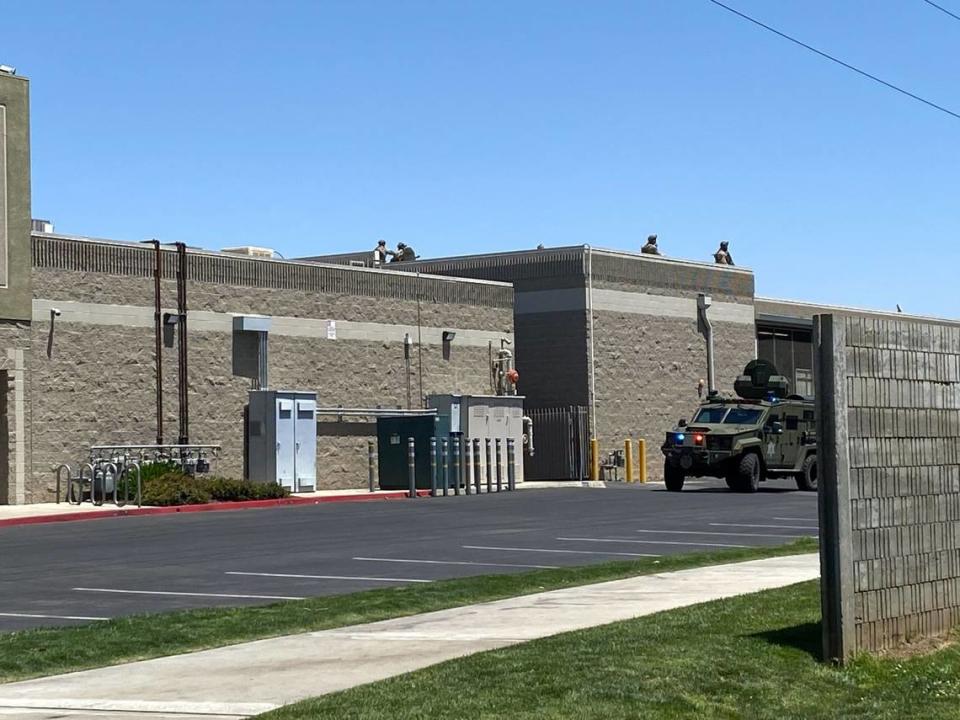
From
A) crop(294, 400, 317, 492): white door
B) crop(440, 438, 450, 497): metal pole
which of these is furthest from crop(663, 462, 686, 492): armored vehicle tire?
crop(294, 400, 317, 492): white door

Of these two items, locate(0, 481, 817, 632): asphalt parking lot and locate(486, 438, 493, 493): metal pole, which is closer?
locate(0, 481, 817, 632): asphalt parking lot

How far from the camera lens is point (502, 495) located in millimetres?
37875

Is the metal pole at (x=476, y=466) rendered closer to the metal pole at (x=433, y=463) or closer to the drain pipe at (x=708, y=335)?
the metal pole at (x=433, y=463)

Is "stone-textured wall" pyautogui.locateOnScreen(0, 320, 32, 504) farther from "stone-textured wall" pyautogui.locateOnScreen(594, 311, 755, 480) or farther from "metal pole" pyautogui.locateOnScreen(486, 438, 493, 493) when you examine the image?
"stone-textured wall" pyautogui.locateOnScreen(594, 311, 755, 480)

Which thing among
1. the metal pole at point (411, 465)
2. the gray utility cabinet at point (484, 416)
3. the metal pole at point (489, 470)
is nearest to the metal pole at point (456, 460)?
the metal pole at point (411, 465)

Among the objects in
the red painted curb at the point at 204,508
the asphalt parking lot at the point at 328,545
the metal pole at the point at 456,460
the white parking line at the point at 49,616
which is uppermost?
the metal pole at the point at 456,460

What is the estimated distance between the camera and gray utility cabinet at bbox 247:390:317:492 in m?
38.6

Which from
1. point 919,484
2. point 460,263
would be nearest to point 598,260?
point 460,263

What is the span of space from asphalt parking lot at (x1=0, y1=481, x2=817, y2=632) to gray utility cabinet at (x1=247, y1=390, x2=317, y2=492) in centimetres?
525

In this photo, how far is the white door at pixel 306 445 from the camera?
3931 cm

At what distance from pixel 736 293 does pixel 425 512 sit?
27.7 meters

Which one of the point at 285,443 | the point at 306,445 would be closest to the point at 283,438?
the point at 285,443

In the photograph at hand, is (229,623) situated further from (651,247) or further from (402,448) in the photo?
(651,247)

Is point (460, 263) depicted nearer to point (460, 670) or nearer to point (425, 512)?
point (425, 512)
